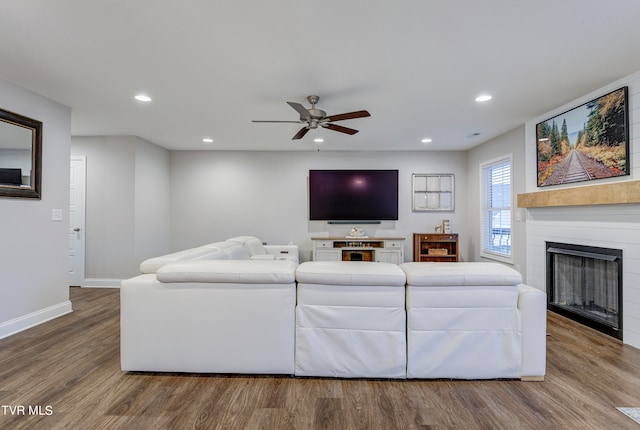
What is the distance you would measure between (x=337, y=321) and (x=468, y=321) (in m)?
0.84

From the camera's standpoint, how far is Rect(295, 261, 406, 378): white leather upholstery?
197cm

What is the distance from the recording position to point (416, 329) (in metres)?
1.97

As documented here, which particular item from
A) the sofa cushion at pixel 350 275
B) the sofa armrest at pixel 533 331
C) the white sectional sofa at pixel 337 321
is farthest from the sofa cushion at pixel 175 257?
the sofa armrest at pixel 533 331

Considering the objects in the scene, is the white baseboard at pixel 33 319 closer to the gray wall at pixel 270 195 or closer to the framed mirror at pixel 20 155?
the framed mirror at pixel 20 155

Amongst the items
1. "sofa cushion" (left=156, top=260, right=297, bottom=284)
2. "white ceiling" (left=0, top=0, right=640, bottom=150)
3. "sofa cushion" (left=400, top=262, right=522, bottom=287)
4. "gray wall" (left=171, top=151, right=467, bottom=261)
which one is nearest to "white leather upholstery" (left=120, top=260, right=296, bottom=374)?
"sofa cushion" (left=156, top=260, right=297, bottom=284)

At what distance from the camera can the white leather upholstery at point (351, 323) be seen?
1.97 metres

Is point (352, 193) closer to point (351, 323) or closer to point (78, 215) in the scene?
point (351, 323)

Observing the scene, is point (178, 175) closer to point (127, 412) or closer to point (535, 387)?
point (127, 412)

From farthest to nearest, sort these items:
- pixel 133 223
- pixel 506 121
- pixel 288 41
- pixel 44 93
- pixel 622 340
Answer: pixel 133 223, pixel 506 121, pixel 44 93, pixel 622 340, pixel 288 41

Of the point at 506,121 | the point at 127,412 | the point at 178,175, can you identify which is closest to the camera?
the point at 127,412

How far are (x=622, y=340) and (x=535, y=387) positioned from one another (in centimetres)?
155

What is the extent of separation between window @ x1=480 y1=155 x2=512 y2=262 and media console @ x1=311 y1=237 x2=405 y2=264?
1397 mm

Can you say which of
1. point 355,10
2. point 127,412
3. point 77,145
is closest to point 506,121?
point 355,10

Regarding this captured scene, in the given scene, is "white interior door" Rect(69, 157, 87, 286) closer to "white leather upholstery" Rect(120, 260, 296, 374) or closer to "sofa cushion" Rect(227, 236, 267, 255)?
"sofa cushion" Rect(227, 236, 267, 255)
